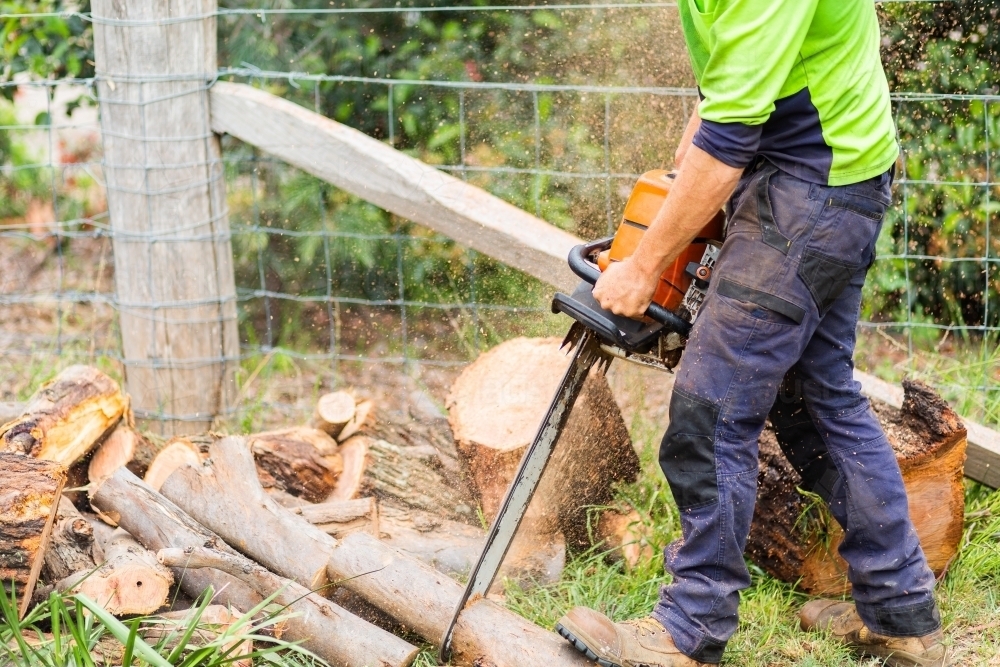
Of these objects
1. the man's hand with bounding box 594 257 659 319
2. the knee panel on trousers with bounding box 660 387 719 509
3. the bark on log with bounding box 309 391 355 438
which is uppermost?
the man's hand with bounding box 594 257 659 319

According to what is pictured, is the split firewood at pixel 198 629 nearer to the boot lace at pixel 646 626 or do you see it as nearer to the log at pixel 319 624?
the log at pixel 319 624

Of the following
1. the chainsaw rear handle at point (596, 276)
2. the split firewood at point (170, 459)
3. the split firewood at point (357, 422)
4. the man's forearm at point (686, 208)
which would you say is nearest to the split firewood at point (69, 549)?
the split firewood at point (170, 459)

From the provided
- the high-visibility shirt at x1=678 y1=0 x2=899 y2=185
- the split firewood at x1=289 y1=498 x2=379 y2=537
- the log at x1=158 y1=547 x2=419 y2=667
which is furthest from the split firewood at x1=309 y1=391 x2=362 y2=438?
the high-visibility shirt at x1=678 y1=0 x2=899 y2=185

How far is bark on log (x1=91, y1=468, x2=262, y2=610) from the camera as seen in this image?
8.55ft

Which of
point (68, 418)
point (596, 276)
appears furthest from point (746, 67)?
point (68, 418)

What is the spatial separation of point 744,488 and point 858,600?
55cm

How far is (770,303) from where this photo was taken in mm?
2238

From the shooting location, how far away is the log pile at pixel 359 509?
2.47 meters

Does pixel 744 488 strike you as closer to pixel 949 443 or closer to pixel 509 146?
pixel 949 443

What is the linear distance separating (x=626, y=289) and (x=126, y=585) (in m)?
1.43

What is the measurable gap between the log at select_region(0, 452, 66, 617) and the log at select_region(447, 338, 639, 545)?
46.2 inches

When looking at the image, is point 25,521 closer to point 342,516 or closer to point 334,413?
point 342,516

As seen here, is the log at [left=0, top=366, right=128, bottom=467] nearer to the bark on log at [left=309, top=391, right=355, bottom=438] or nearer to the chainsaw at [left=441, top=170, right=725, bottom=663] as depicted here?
the bark on log at [left=309, top=391, right=355, bottom=438]

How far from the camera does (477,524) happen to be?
10.5 feet
